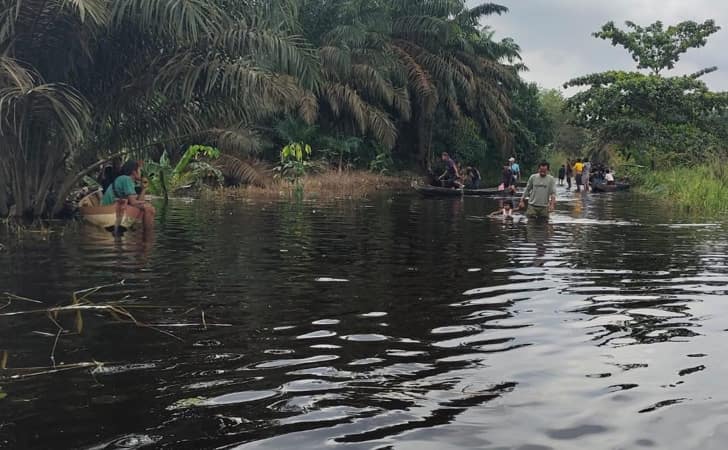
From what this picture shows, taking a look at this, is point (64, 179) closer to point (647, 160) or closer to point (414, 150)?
point (414, 150)

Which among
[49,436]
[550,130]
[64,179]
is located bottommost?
[49,436]

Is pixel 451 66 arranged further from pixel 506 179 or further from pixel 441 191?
pixel 441 191

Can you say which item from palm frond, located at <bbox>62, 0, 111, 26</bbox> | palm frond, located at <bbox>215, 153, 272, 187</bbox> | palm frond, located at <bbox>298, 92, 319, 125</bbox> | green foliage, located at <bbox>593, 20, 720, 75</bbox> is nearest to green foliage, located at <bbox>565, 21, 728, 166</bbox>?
green foliage, located at <bbox>593, 20, 720, 75</bbox>

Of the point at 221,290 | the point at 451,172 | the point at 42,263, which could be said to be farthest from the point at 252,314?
the point at 451,172

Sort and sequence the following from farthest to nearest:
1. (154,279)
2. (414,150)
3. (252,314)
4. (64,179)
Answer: (414,150)
(64,179)
(154,279)
(252,314)

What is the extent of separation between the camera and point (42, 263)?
29.6ft

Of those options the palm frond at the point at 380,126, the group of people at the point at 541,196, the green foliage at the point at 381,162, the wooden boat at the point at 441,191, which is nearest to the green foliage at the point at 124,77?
the group of people at the point at 541,196

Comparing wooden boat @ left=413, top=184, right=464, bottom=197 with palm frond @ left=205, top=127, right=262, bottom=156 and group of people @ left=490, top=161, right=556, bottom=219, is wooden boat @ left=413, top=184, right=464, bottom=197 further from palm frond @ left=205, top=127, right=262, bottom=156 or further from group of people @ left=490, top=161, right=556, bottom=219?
group of people @ left=490, top=161, right=556, bottom=219

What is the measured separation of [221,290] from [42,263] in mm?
2996

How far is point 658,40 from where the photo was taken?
1565 inches

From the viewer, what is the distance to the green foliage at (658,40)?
39031 millimetres

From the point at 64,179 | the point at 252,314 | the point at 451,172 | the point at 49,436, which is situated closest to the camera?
the point at 49,436

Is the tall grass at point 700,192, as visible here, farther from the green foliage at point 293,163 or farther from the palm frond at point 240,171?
the palm frond at point 240,171

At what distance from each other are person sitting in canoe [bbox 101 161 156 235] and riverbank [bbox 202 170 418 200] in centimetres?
961
